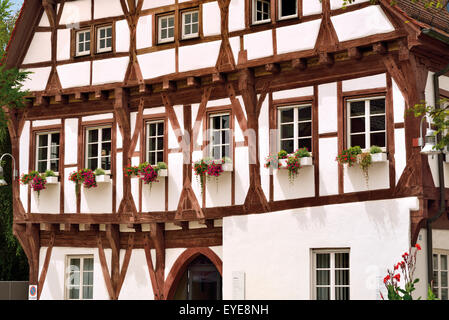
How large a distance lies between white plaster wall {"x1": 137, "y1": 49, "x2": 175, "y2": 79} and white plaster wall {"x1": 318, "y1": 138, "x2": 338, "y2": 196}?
451 centimetres

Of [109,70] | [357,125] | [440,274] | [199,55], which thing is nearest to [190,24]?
[199,55]

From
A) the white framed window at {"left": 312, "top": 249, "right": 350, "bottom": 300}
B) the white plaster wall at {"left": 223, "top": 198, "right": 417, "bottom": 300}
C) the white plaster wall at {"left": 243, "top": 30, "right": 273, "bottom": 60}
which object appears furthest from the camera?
the white plaster wall at {"left": 243, "top": 30, "right": 273, "bottom": 60}

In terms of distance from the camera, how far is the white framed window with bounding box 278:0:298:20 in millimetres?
17547

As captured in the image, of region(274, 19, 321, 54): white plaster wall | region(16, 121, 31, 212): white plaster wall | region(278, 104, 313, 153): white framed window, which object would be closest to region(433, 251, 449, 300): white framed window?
region(278, 104, 313, 153): white framed window

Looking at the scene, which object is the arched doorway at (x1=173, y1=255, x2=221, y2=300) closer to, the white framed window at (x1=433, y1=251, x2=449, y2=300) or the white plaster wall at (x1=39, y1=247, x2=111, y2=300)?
the white plaster wall at (x1=39, y1=247, x2=111, y2=300)

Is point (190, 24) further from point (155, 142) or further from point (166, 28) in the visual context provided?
point (155, 142)

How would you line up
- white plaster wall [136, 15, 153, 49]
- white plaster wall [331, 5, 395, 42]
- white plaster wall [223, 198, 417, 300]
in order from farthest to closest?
white plaster wall [136, 15, 153, 49] → white plaster wall [331, 5, 395, 42] → white plaster wall [223, 198, 417, 300]

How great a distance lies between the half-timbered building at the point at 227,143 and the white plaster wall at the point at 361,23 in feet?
0.13

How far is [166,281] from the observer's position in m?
19.4

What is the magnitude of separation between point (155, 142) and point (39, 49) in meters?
4.47

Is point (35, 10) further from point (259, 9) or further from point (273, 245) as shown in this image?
point (273, 245)

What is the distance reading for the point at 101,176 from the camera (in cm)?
2006

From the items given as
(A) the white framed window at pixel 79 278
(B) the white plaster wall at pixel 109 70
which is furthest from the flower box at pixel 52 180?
(B) the white plaster wall at pixel 109 70
